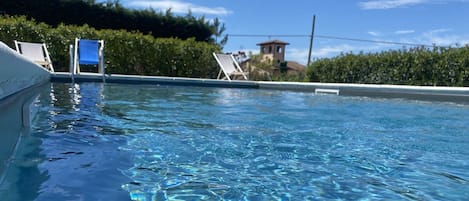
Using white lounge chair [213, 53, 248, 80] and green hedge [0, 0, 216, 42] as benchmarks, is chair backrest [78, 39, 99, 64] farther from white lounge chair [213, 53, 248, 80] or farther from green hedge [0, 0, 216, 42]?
green hedge [0, 0, 216, 42]

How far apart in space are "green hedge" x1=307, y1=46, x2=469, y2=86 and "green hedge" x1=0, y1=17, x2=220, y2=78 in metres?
4.19

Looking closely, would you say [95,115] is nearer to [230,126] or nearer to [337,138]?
[230,126]

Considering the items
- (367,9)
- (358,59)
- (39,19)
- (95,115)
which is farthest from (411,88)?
(367,9)

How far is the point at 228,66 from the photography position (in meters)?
12.2

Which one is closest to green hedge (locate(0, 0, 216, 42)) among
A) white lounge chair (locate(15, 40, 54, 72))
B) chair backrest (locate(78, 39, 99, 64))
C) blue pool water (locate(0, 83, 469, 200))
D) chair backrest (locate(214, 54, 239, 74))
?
chair backrest (locate(214, 54, 239, 74))

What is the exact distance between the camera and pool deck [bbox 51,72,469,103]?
8.38 meters

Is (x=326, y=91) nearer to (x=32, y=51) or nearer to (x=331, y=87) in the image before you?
(x=331, y=87)

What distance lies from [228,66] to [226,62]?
0.15 metres

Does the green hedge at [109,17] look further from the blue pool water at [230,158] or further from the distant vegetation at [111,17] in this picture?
the blue pool water at [230,158]

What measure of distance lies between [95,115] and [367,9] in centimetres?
2594

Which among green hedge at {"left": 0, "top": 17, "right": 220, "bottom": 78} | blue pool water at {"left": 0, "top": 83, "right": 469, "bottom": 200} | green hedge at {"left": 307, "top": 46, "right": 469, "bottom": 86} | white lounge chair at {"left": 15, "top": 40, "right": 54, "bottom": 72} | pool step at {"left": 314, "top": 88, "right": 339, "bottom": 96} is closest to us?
blue pool water at {"left": 0, "top": 83, "right": 469, "bottom": 200}

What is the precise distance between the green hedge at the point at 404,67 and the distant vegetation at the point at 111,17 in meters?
6.72

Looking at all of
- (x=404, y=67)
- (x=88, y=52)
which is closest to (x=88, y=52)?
(x=88, y=52)

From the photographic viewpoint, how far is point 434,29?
27109 millimetres
